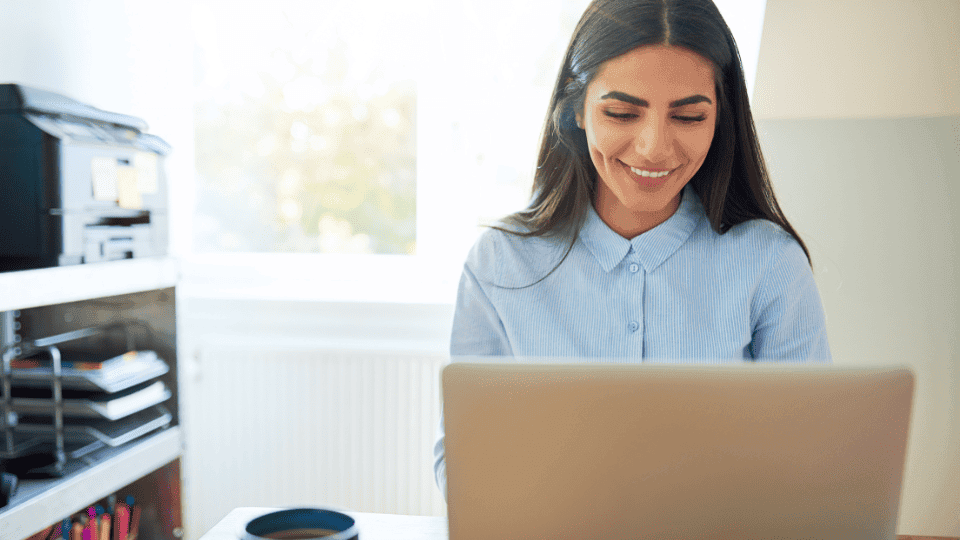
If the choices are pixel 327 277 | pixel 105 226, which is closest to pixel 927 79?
pixel 327 277

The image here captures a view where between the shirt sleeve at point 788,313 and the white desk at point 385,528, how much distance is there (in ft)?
1.77

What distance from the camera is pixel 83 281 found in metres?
1.44

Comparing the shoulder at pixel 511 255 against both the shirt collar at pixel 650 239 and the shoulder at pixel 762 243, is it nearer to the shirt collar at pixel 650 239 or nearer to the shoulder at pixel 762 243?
the shirt collar at pixel 650 239

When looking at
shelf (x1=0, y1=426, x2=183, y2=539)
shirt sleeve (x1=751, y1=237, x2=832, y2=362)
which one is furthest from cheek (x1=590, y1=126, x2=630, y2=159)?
shelf (x1=0, y1=426, x2=183, y2=539)

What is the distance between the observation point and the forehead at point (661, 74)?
0.97m

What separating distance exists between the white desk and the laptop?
0.97 feet

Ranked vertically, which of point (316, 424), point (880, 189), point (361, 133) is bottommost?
point (316, 424)

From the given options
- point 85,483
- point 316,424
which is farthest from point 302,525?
point 316,424

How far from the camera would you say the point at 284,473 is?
203cm

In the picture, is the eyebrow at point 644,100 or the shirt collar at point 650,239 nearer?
the eyebrow at point 644,100

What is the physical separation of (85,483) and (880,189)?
1.87m

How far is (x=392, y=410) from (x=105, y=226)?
0.85 meters

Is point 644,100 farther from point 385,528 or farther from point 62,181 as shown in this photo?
point 62,181

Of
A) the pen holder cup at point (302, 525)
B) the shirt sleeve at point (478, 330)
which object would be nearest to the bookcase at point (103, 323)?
the shirt sleeve at point (478, 330)
